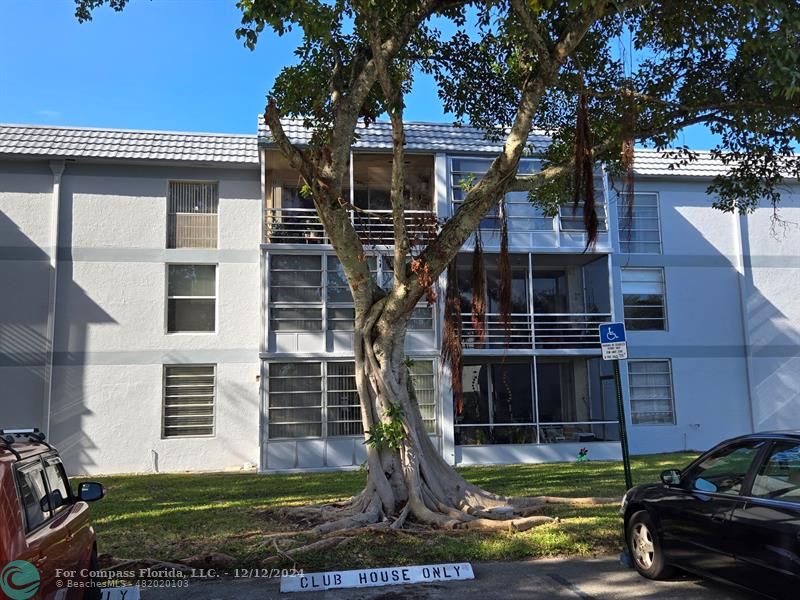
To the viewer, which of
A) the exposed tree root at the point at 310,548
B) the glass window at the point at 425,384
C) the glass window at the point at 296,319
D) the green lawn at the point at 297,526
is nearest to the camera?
the exposed tree root at the point at 310,548

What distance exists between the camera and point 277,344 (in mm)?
16297

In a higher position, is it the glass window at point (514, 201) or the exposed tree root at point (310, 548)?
the glass window at point (514, 201)

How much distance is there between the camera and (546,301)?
64.3ft

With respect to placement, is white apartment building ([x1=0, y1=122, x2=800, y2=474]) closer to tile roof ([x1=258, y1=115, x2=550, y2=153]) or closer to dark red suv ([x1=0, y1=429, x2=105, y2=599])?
tile roof ([x1=258, y1=115, x2=550, y2=153])

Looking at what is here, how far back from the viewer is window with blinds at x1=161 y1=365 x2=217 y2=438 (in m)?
17.0

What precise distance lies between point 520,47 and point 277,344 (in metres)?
9.07

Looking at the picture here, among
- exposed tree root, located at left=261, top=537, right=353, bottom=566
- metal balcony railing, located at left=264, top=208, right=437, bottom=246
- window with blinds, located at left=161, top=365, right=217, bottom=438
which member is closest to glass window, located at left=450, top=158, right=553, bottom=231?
metal balcony railing, located at left=264, top=208, right=437, bottom=246

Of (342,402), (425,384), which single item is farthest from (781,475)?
(342,402)

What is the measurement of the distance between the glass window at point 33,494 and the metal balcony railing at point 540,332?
12.9m

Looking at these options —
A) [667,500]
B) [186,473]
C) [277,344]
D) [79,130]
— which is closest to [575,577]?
[667,500]

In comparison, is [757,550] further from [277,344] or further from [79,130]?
[79,130]

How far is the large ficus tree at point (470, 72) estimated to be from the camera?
26.1ft

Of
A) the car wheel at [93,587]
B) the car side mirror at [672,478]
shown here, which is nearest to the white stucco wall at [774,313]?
the car side mirror at [672,478]

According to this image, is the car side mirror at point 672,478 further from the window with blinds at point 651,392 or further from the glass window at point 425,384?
the window with blinds at point 651,392
